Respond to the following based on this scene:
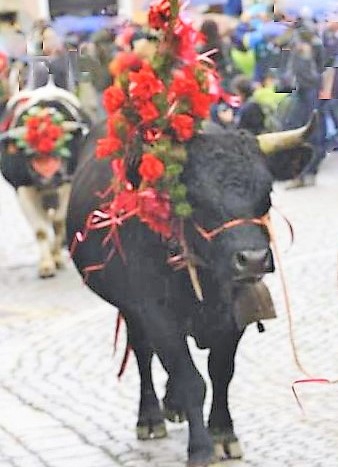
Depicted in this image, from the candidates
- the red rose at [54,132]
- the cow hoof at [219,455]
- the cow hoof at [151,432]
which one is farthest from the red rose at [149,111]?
the red rose at [54,132]

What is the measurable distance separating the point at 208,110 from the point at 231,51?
14.9 meters

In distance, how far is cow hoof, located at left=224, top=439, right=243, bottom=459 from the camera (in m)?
6.80

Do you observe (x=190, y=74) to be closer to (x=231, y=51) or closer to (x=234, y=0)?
(x=231, y=51)

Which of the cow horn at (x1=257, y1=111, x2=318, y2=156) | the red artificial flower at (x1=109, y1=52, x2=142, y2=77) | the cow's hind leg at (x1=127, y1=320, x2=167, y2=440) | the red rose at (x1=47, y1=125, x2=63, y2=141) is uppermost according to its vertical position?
the red artificial flower at (x1=109, y1=52, x2=142, y2=77)

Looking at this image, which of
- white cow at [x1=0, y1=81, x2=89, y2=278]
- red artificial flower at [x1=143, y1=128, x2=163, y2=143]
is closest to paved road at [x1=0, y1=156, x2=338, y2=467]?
white cow at [x1=0, y1=81, x2=89, y2=278]

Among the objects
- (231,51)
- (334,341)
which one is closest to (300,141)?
(334,341)

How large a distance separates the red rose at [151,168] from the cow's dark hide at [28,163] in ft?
20.1

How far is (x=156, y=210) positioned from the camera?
21.0ft

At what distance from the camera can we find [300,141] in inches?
266

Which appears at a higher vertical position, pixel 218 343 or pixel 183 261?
pixel 183 261

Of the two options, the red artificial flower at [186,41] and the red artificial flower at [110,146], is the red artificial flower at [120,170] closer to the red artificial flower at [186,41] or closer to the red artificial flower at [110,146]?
the red artificial flower at [110,146]

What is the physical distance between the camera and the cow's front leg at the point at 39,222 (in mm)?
12867

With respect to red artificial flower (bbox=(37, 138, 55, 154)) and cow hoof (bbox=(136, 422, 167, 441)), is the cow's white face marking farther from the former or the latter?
cow hoof (bbox=(136, 422, 167, 441))

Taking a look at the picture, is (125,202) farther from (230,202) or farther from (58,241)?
(58,241)
